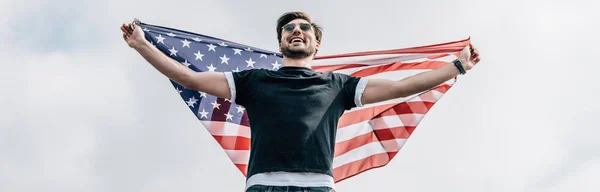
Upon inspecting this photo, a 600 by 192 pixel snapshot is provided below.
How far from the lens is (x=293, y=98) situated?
262 inches

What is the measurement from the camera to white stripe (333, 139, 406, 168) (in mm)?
9992

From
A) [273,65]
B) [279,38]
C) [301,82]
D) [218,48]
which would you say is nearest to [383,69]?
[273,65]

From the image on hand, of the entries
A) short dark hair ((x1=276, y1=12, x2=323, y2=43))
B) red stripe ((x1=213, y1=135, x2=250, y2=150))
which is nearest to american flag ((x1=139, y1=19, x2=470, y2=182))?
red stripe ((x1=213, y1=135, x2=250, y2=150))

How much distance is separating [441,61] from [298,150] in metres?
4.63

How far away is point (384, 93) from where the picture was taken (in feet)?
23.1

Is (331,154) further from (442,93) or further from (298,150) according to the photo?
(442,93)

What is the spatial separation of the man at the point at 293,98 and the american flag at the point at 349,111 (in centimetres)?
242

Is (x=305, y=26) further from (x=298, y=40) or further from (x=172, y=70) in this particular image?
(x=172, y=70)

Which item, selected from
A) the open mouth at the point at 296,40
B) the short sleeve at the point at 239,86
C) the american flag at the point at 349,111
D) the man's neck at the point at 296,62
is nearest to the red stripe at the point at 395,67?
Answer: the american flag at the point at 349,111

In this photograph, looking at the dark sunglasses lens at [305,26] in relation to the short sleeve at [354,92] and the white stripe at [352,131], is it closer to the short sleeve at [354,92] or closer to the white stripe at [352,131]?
the short sleeve at [354,92]

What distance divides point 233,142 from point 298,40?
2544mm

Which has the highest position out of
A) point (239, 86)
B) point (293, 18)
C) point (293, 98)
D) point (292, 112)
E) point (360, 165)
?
point (293, 18)

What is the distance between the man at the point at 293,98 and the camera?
6395 mm

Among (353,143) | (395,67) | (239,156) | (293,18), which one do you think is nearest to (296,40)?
(293,18)
